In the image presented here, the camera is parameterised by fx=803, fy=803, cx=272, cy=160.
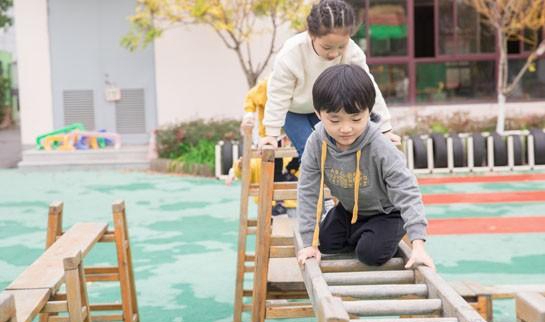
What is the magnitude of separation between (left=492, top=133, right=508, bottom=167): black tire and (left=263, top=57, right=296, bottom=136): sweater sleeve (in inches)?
302

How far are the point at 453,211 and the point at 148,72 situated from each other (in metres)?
6.92

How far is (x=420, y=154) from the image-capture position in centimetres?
A: 1111

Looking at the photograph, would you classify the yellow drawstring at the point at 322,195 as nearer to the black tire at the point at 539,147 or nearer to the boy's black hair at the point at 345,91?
the boy's black hair at the point at 345,91

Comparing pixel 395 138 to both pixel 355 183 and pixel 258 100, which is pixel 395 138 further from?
pixel 258 100

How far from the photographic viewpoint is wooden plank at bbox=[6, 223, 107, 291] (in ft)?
10.8

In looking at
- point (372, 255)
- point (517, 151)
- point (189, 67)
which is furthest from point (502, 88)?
point (372, 255)

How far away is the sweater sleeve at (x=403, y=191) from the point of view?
295 centimetres

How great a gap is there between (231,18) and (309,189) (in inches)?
357

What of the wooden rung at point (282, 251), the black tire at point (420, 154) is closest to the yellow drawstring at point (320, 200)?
the wooden rung at point (282, 251)

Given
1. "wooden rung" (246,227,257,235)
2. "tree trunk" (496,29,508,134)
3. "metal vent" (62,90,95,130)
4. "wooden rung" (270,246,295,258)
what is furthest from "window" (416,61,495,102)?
"wooden rung" (270,246,295,258)

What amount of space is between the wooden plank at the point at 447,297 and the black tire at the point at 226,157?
8.35 m

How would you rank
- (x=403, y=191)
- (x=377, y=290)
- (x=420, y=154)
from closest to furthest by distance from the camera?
(x=377, y=290) < (x=403, y=191) < (x=420, y=154)

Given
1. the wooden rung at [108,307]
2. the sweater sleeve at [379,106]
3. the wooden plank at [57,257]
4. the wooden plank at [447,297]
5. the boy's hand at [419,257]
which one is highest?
the sweater sleeve at [379,106]

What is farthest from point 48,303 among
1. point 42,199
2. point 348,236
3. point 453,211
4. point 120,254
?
point 42,199
